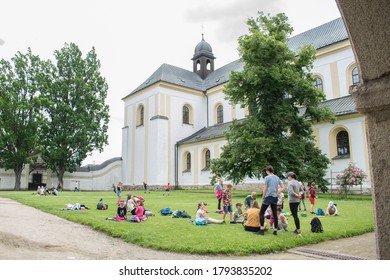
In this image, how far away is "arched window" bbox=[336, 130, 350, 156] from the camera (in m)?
23.2

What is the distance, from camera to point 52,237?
6883 mm

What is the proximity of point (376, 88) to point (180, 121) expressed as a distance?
35131 millimetres

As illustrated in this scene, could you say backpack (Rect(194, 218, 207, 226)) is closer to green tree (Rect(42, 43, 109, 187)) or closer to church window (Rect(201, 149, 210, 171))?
church window (Rect(201, 149, 210, 171))

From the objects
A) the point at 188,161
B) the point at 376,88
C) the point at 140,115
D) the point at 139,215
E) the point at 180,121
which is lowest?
the point at 139,215

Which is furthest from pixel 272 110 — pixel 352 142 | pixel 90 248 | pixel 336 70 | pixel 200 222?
pixel 90 248

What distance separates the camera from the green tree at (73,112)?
34.6m

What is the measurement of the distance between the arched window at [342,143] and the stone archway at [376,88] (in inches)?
842

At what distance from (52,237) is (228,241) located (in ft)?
11.9

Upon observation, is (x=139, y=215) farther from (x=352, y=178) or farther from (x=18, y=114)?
(x=18, y=114)

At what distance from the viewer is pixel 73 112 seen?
116ft

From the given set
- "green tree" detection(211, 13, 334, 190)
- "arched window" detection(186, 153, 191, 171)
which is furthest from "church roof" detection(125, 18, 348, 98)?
"green tree" detection(211, 13, 334, 190)

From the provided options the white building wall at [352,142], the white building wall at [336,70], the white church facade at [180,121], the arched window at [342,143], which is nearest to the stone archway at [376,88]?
the white building wall at [352,142]

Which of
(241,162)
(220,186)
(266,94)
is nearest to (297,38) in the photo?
(266,94)
